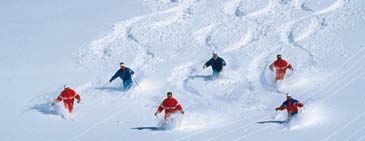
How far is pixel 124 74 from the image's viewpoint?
18.8m

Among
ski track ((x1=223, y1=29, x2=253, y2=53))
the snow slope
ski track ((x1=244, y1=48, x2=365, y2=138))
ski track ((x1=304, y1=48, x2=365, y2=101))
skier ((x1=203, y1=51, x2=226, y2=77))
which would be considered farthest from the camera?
ski track ((x1=223, y1=29, x2=253, y2=53))

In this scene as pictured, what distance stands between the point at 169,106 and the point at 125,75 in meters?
2.40

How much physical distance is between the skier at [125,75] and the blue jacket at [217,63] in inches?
85.0

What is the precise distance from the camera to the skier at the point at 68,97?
699 inches

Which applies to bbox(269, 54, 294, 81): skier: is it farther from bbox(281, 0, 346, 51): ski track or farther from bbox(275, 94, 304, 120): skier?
bbox(275, 94, 304, 120): skier

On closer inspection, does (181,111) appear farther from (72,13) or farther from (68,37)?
(72,13)

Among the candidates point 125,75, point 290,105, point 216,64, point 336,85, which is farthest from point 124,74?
point 336,85

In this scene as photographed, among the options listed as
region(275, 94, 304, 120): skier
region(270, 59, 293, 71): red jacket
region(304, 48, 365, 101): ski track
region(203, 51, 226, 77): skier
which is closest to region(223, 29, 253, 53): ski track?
region(203, 51, 226, 77): skier

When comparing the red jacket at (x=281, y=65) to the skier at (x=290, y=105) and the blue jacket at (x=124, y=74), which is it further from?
the blue jacket at (x=124, y=74)

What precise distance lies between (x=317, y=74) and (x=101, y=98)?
5.96 m

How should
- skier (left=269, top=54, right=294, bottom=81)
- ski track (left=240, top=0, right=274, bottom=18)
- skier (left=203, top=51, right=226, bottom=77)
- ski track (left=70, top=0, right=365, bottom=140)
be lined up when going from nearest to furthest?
ski track (left=70, top=0, right=365, bottom=140) → skier (left=269, top=54, right=294, bottom=81) → skier (left=203, top=51, right=226, bottom=77) → ski track (left=240, top=0, right=274, bottom=18)

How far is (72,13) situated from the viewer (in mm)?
25141

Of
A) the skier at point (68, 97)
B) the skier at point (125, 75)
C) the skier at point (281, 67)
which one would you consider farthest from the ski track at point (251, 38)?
the skier at point (125, 75)

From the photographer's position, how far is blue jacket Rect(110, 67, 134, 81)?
61.4 feet
